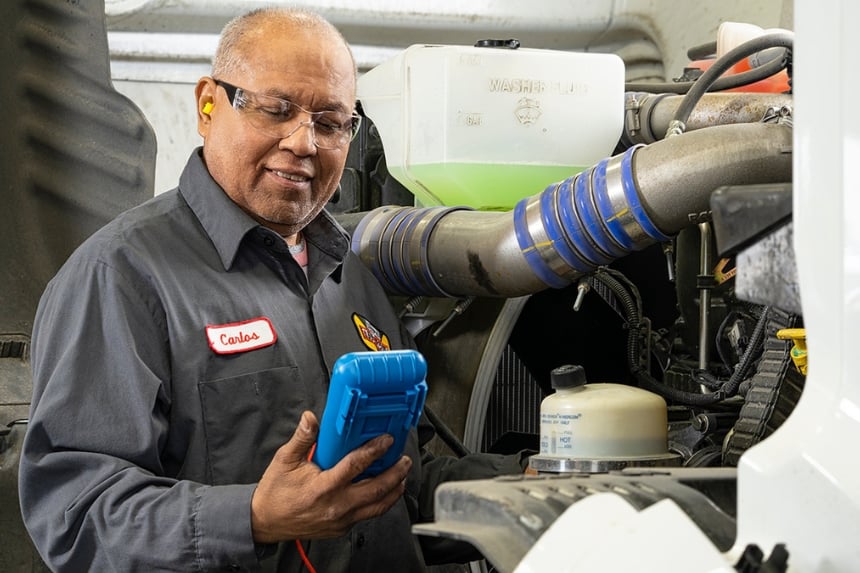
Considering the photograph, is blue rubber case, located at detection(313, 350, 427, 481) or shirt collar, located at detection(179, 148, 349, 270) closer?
blue rubber case, located at detection(313, 350, 427, 481)

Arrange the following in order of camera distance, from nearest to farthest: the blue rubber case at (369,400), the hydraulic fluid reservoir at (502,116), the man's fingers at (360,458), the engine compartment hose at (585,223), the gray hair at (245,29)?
1. the blue rubber case at (369,400)
2. the man's fingers at (360,458)
3. the engine compartment hose at (585,223)
4. the gray hair at (245,29)
5. the hydraulic fluid reservoir at (502,116)

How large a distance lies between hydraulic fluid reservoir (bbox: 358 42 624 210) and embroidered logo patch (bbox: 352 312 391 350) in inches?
17.8

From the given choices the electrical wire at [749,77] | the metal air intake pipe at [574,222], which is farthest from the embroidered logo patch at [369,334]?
the electrical wire at [749,77]

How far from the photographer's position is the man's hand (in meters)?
1.40

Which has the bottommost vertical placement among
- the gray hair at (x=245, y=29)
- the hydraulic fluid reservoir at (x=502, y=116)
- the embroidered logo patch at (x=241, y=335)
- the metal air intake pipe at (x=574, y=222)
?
the embroidered logo patch at (x=241, y=335)

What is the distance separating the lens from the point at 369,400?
1325 mm

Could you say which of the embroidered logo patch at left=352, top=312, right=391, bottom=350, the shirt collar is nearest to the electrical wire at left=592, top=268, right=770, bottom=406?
the embroidered logo patch at left=352, top=312, right=391, bottom=350

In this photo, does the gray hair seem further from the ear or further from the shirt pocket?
the shirt pocket

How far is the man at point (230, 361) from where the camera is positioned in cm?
A: 145

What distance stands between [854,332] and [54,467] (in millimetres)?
1125

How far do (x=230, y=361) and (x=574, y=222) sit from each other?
1.89ft

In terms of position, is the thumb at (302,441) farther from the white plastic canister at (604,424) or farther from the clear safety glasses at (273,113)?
the clear safety glasses at (273,113)

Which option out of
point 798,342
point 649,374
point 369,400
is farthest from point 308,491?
point 649,374

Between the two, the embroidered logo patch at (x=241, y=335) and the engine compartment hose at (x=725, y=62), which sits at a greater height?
the engine compartment hose at (x=725, y=62)
